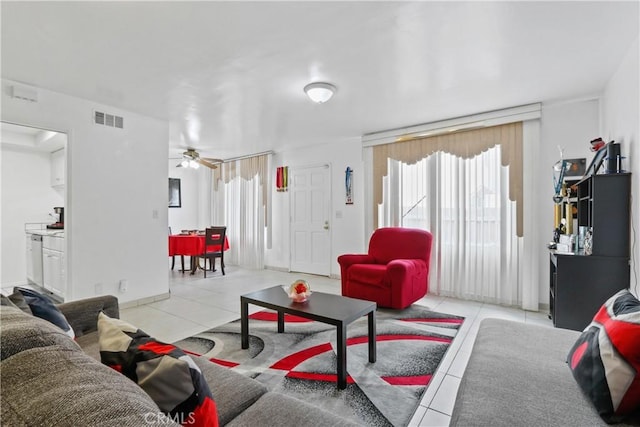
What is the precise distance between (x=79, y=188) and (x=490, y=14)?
4181 mm

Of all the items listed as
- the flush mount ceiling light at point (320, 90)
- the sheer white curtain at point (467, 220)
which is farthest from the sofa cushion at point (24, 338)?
the sheer white curtain at point (467, 220)

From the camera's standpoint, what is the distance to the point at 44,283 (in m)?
4.45

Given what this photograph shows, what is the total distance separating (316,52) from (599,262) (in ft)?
9.63

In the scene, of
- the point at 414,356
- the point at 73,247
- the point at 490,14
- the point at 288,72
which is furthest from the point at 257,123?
the point at 414,356

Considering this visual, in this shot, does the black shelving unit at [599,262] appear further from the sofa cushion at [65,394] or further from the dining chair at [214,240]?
the dining chair at [214,240]

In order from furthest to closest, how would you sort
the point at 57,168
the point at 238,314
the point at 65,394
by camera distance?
the point at 57,168 → the point at 238,314 → the point at 65,394

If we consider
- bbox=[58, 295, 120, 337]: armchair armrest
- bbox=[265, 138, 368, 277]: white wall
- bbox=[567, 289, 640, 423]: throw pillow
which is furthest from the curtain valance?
bbox=[58, 295, 120, 337]: armchair armrest

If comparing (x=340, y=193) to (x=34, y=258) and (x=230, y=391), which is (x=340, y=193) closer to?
(x=230, y=391)

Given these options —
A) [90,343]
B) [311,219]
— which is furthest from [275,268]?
[90,343]

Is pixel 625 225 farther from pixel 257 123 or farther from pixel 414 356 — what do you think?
pixel 257 123

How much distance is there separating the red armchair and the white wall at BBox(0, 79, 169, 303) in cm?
258

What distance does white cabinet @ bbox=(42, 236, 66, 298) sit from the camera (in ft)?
12.7

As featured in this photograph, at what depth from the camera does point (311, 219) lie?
5.93 meters

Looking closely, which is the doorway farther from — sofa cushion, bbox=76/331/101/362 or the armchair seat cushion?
the armchair seat cushion
